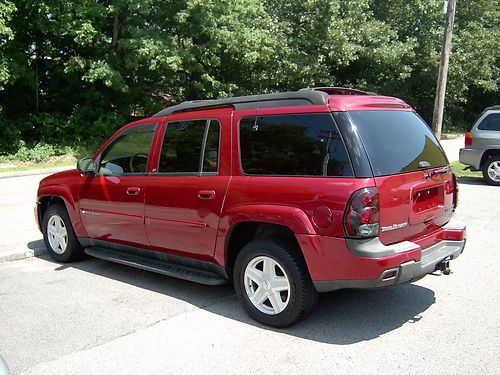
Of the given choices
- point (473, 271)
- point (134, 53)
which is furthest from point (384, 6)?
point (473, 271)

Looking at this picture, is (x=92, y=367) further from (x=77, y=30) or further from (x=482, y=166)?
(x=77, y=30)

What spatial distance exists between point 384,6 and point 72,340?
29.8 metres

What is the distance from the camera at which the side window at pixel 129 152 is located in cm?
527

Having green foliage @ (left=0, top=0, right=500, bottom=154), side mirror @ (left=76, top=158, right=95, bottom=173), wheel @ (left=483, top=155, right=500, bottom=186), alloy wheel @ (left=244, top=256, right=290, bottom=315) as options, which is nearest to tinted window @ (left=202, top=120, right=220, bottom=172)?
alloy wheel @ (left=244, top=256, right=290, bottom=315)

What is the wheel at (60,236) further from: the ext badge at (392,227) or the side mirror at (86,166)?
the ext badge at (392,227)

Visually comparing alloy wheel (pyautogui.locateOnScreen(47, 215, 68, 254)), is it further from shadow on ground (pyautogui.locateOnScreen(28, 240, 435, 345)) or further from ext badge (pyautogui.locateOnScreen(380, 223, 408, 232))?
ext badge (pyautogui.locateOnScreen(380, 223, 408, 232))

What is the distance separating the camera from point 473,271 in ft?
18.4

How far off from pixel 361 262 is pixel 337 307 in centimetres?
108

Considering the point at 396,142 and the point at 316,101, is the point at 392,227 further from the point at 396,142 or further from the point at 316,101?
the point at 316,101

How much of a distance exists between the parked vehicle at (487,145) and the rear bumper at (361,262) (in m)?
9.15

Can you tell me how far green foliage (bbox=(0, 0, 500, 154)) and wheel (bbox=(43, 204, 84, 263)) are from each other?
10922mm

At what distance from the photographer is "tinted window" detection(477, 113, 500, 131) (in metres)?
11.9

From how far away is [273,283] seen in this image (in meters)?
4.12

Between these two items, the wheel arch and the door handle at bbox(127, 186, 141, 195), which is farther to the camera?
the door handle at bbox(127, 186, 141, 195)
